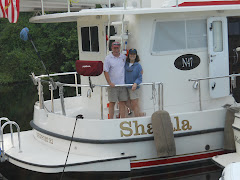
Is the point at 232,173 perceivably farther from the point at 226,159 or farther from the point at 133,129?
the point at 133,129

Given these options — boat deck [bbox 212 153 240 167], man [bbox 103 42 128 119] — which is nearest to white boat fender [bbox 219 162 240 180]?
boat deck [bbox 212 153 240 167]

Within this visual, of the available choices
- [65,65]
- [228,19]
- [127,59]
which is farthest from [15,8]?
[65,65]

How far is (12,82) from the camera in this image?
2366cm

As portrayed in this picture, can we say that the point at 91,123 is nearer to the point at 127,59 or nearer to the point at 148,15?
the point at 127,59

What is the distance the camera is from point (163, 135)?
607 cm

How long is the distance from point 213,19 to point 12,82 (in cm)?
1873

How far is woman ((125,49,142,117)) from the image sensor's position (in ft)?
20.8

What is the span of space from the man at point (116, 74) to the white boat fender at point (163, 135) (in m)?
0.68

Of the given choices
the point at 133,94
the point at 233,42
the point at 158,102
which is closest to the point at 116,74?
the point at 133,94

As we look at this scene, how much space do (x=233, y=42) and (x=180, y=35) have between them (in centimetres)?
122

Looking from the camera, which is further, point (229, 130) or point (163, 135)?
point (229, 130)

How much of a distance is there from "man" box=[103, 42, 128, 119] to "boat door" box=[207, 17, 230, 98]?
5.49 feet

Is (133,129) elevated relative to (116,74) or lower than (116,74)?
lower

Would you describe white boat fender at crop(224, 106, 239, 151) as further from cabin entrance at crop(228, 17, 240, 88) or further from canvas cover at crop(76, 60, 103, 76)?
canvas cover at crop(76, 60, 103, 76)
